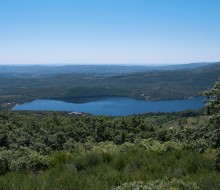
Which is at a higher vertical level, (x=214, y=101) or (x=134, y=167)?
(x=214, y=101)

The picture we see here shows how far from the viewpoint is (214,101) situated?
32.4 ft

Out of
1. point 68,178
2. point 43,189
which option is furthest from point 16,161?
point 43,189

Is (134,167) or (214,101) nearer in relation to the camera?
(134,167)

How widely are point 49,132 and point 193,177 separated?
34326mm

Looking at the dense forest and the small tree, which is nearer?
the dense forest

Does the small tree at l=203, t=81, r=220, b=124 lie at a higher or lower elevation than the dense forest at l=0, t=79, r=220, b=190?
higher

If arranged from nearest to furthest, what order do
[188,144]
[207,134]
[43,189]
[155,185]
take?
[155,185]
[43,189]
[207,134]
[188,144]

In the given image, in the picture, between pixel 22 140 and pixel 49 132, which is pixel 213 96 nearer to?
pixel 22 140

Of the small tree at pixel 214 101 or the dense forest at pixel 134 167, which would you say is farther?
the small tree at pixel 214 101

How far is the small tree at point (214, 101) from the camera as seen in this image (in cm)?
972

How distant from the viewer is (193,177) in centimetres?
761

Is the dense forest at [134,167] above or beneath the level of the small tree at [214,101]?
beneath

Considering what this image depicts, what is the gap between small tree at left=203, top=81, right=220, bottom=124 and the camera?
972 cm

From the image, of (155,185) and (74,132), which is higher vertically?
(155,185)
